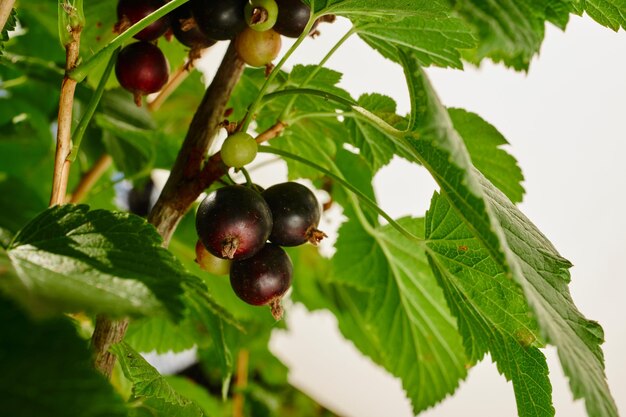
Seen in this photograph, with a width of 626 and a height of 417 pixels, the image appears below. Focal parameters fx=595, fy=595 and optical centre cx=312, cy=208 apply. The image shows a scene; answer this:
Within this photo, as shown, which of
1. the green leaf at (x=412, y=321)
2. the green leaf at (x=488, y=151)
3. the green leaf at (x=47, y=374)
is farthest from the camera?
the green leaf at (x=412, y=321)

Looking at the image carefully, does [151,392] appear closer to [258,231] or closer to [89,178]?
[258,231]

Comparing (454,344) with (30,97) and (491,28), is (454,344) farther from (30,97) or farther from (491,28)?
(30,97)

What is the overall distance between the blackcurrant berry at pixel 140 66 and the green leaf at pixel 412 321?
15.0 inches

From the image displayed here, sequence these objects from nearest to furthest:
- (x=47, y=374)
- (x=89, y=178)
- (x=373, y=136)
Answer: (x=47, y=374) < (x=373, y=136) < (x=89, y=178)

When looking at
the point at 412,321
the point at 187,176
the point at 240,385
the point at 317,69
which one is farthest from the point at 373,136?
the point at 240,385

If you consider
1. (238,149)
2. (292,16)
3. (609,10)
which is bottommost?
(238,149)

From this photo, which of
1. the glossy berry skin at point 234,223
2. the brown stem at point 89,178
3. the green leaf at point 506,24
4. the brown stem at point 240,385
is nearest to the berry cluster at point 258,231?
the glossy berry skin at point 234,223

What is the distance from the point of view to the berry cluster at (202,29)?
17.9 inches

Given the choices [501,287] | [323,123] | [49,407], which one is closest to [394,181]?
[323,123]

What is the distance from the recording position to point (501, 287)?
462 mm

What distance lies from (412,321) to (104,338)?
435 mm

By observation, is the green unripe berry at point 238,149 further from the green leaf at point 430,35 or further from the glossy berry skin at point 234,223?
the green leaf at point 430,35

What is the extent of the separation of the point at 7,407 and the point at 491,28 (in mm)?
262

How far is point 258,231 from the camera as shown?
1.41 ft
